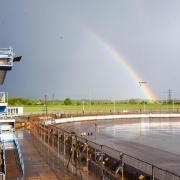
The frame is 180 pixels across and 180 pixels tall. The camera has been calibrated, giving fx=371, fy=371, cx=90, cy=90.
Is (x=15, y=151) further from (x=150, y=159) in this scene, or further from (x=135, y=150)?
(x=135, y=150)

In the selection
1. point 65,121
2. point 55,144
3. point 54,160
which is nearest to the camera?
point 54,160

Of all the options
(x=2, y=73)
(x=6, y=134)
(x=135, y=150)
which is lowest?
(x=135, y=150)

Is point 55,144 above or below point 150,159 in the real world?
above

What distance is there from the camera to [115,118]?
352ft

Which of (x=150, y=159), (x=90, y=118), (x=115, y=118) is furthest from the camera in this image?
(x=115, y=118)

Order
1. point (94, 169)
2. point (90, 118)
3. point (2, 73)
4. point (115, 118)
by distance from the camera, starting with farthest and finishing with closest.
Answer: point (115, 118) → point (90, 118) → point (2, 73) → point (94, 169)

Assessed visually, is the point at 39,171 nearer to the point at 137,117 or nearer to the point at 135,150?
the point at 135,150

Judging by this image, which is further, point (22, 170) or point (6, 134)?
point (6, 134)

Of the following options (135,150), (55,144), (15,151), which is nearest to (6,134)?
(15,151)

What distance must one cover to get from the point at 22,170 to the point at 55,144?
10.5 m

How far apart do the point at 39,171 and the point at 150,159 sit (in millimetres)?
21913

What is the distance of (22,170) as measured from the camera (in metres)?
19.4

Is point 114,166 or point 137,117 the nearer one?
point 114,166

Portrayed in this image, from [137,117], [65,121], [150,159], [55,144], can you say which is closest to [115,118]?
[137,117]
